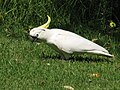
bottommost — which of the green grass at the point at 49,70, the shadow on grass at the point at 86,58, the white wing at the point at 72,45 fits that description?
the shadow on grass at the point at 86,58

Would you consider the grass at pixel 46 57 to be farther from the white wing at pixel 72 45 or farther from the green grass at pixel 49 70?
the white wing at pixel 72 45

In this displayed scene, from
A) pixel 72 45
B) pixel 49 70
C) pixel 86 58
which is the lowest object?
pixel 86 58

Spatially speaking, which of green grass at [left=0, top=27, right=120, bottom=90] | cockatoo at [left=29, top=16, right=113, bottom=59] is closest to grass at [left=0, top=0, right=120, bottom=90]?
green grass at [left=0, top=27, right=120, bottom=90]

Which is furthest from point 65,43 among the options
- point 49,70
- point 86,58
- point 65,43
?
point 86,58

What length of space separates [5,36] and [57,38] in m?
1.97

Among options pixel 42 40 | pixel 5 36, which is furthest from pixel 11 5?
pixel 42 40

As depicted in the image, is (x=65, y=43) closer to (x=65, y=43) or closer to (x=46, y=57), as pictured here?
(x=65, y=43)

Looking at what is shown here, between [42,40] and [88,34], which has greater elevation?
[42,40]

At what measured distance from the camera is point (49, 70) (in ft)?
17.0

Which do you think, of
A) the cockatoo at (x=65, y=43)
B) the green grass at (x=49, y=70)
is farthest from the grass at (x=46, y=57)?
the cockatoo at (x=65, y=43)

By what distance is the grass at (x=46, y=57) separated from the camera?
4.70 m

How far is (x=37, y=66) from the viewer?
17.5 ft

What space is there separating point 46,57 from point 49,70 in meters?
0.68

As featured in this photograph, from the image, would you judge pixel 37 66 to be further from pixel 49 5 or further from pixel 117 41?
pixel 49 5
